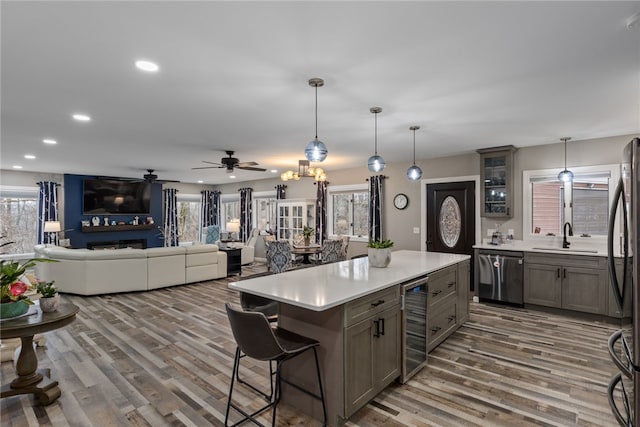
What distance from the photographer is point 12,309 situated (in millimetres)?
2568

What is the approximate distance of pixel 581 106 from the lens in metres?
3.47

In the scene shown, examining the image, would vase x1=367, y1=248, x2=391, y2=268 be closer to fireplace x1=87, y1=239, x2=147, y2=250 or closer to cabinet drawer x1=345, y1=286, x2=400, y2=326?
cabinet drawer x1=345, y1=286, x2=400, y2=326

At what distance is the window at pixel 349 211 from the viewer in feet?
26.1

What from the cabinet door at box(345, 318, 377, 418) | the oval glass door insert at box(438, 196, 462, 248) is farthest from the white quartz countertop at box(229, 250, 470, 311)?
the oval glass door insert at box(438, 196, 462, 248)

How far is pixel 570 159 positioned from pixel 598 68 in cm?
313

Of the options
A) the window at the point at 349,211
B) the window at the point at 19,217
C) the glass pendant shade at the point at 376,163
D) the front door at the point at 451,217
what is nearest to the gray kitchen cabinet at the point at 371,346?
the glass pendant shade at the point at 376,163

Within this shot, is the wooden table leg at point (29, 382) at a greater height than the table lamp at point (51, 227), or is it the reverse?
the table lamp at point (51, 227)

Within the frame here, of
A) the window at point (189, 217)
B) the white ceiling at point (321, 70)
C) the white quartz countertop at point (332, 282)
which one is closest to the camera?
the white ceiling at point (321, 70)

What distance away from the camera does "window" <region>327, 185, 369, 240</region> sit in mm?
7943

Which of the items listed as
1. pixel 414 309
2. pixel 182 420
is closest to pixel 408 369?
pixel 414 309

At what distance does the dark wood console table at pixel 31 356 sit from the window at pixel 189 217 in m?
9.50

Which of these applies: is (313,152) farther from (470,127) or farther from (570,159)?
(570,159)

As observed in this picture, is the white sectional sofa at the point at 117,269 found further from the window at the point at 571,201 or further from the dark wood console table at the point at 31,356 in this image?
the window at the point at 571,201

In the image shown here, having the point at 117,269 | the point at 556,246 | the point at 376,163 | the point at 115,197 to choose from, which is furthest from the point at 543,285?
the point at 115,197
